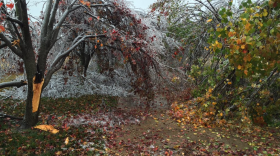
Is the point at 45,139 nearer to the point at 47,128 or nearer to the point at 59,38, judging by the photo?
the point at 47,128

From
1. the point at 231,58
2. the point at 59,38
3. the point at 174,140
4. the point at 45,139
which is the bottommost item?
the point at 174,140

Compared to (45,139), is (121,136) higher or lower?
lower

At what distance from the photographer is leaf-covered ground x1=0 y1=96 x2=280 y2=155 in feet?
14.7

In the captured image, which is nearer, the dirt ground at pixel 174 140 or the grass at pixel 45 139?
the grass at pixel 45 139

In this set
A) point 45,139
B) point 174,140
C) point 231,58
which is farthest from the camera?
point 174,140

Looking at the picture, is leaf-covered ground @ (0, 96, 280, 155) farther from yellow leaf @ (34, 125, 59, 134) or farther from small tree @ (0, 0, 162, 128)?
small tree @ (0, 0, 162, 128)

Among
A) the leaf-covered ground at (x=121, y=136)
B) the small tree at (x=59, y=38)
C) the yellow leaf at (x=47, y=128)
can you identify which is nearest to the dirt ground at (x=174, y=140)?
the leaf-covered ground at (x=121, y=136)

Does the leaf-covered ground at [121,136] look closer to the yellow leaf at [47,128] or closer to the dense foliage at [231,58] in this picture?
the yellow leaf at [47,128]

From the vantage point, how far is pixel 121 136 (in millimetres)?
5738

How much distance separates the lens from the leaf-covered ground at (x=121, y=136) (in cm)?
449

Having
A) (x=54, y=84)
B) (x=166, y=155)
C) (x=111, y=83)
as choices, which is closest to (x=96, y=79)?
(x=111, y=83)

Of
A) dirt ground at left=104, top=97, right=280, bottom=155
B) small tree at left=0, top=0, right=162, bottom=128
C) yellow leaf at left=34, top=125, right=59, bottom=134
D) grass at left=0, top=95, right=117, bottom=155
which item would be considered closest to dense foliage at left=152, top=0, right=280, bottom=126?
dirt ground at left=104, top=97, right=280, bottom=155

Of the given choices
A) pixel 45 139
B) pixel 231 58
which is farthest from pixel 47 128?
pixel 231 58

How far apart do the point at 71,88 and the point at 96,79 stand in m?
1.59
